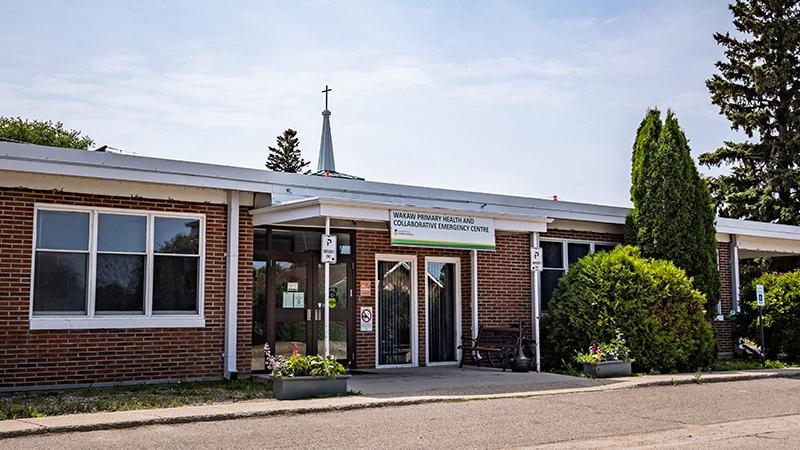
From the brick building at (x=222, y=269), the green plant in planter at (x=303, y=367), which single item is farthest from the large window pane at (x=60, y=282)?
the green plant in planter at (x=303, y=367)

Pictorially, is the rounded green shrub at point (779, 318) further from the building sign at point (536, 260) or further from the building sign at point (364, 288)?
the building sign at point (364, 288)

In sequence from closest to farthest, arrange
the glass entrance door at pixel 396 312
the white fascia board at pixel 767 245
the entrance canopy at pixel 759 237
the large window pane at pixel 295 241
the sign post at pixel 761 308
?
the large window pane at pixel 295 241, the glass entrance door at pixel 396 312, the sign post at pixel 761 308, the entrance canopy at pixel 759 237, the white fascia board at pixel 767 245

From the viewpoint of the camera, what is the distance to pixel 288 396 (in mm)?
12188

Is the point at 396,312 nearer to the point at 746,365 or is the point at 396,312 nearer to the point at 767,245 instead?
the point at 746,365

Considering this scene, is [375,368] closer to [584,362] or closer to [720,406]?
[584,362]

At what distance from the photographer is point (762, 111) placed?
34.4 m

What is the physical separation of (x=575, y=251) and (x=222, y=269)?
340 inches

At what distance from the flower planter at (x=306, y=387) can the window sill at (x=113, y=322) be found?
8.40 ft

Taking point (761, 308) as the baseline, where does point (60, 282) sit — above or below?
above

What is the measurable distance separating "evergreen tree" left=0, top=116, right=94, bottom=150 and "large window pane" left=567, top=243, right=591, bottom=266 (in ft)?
107

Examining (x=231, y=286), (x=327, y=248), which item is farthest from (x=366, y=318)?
(x=327, y=248)

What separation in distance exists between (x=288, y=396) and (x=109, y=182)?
14.8 feet

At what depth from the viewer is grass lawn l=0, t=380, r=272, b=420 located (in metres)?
10.9

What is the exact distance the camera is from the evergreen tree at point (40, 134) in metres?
46.0
